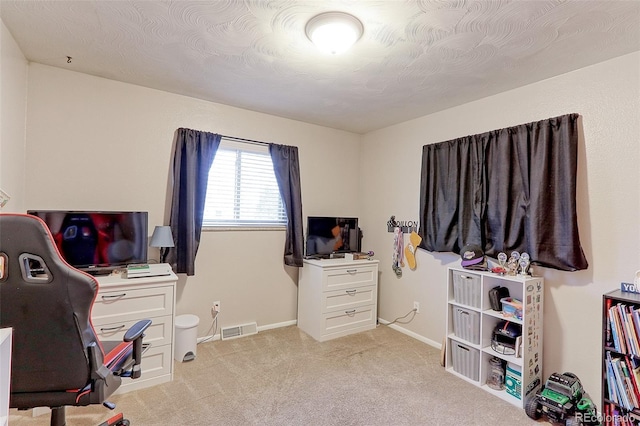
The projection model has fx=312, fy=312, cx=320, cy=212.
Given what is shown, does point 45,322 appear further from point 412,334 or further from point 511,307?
point 412,334

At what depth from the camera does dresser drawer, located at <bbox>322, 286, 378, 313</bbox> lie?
3296mm

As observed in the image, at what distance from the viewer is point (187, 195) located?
2.93 meters

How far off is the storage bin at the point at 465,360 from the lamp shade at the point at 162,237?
8.54 feet

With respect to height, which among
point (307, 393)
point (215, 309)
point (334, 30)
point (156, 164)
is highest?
point (334, 30)

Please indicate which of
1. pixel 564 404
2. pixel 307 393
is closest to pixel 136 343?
pixel 307 393

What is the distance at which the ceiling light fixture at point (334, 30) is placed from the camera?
5.61ft

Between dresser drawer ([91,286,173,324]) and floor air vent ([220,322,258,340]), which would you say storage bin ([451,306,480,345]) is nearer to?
floor air vent ([220,322,258,340])

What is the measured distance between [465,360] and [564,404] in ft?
2.25

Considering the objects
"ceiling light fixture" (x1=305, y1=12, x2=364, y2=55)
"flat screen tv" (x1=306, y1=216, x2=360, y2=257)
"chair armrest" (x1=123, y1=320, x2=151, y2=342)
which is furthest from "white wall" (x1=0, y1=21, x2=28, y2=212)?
"flat screen tv" (x1=306, y1=216, x2=360, y2=257)

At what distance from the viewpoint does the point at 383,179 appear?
3902 mm

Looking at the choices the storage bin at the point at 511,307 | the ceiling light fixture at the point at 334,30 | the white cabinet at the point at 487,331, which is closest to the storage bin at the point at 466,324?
the white cabinet at the point at 487,331

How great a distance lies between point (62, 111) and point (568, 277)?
4.14 meters

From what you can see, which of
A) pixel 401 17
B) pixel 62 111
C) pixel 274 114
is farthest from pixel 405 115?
pixel 62 111

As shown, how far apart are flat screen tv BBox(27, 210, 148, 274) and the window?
67cm
